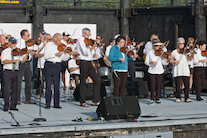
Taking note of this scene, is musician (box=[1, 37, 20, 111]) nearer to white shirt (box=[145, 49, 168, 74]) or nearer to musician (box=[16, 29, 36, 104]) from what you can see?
musician (box=[16, 29, 36, 104])

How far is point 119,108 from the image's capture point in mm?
6113

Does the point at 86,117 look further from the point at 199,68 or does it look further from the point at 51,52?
the point at 199,68

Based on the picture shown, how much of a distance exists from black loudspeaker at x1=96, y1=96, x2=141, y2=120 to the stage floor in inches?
4.6

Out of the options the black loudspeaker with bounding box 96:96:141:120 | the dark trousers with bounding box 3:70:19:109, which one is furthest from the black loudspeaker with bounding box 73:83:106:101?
the black loudspeaker with bounding box 96:96:141:120

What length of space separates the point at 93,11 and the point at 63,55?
6.21 meters

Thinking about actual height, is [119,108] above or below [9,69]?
below

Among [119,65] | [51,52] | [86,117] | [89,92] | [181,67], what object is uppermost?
[51,52]

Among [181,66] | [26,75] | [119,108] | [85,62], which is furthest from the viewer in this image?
[181,66]

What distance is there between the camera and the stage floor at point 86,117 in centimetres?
546

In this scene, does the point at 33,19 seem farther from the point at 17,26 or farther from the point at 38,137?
the point at 38,137

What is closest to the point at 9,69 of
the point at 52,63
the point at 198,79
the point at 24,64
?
the point at 52,63

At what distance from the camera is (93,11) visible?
14.5 m

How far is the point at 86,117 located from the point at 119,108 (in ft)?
2.67

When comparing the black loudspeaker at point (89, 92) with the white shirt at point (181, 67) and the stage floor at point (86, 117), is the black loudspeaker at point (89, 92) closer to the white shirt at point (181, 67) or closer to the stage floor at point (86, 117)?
the stage floor at point (86, 117)
